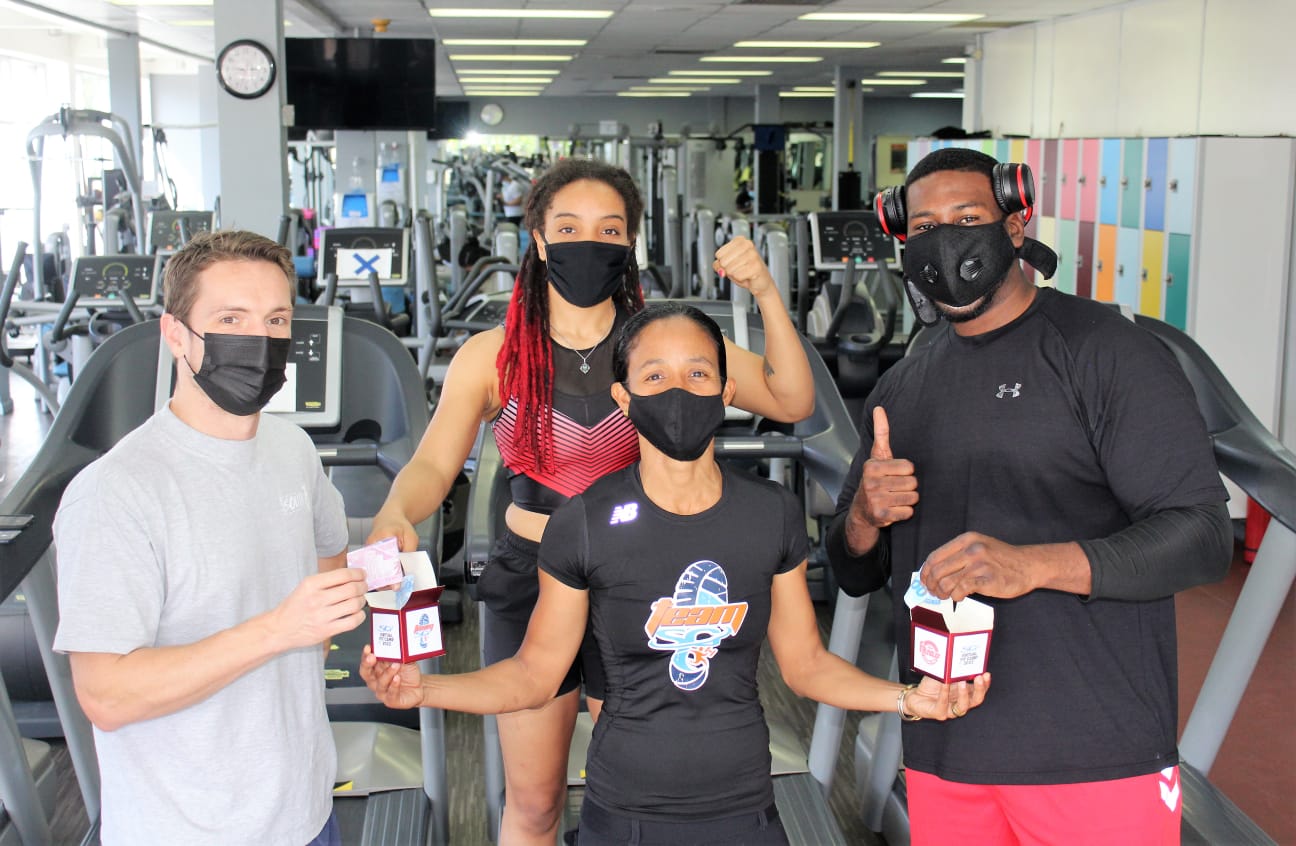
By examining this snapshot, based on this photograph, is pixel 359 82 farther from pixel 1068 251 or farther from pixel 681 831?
pixel 681 831

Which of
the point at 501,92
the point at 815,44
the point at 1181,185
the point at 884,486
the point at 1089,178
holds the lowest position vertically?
the point at 884,486

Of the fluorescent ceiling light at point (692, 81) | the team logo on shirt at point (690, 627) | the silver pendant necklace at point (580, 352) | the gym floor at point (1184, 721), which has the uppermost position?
the fluorescent ceiling light at point (692, 81)

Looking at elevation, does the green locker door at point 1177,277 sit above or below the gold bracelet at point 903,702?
above

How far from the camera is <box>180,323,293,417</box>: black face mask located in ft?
5.27

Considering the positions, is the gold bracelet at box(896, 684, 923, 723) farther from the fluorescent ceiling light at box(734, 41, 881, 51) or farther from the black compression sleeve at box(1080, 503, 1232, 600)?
the fluorescent ceiling light at box(734, 41, 881, 51)

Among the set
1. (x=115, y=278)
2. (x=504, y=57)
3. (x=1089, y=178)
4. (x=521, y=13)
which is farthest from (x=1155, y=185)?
(x=504, y=57)

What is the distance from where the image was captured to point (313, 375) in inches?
134

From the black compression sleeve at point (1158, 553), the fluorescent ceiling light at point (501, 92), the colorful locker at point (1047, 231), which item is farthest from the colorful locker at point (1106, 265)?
the fluorescent ceiling light at point (501, 92)

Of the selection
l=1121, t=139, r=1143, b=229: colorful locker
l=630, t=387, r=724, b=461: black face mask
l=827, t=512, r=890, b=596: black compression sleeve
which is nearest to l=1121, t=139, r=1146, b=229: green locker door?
l=1121, t=139, r=1143, b=229: colorful locker

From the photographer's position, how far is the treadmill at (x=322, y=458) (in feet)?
8.88

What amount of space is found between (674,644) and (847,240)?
602cm

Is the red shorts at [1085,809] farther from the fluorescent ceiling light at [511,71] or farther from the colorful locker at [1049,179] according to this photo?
the fluorescent ceiling light at [511,71]

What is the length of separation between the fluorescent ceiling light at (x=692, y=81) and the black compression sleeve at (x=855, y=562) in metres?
17.8

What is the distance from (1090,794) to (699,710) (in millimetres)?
560
